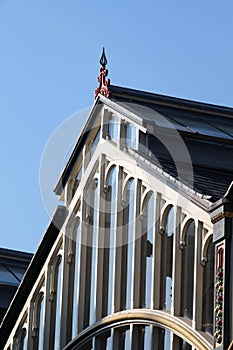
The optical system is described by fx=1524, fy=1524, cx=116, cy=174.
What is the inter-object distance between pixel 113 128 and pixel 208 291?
306 inches

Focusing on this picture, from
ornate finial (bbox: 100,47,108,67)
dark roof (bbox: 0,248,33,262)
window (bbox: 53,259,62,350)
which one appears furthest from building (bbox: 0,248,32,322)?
ornate finial (bbox: 100,47,108,67)

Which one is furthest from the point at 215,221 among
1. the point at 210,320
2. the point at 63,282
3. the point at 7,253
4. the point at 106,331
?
the point at 7,253

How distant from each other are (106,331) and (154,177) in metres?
4.24

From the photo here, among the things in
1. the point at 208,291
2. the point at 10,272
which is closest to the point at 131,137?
the point at 208,291

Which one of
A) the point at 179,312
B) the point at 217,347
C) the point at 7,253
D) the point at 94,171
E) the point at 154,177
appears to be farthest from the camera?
the point at 7,253

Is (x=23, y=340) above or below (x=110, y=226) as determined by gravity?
below

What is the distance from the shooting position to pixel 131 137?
127 feet

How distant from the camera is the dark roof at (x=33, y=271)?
4244 centimetres

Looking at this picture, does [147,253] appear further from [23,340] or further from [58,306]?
[23,340]

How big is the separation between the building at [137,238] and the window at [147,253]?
2 centimetres

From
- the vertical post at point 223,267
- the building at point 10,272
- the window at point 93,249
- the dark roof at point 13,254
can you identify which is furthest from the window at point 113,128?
the dark roof at point 13,254

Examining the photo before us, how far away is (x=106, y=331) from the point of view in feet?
124

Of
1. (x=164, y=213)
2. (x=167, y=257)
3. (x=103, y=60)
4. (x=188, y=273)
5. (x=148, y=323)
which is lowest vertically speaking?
(x=148, y=323)

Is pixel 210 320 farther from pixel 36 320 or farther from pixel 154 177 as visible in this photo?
pixel 36 320
